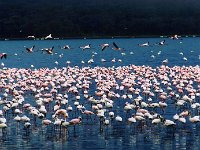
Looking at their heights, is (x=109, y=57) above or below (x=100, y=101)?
above

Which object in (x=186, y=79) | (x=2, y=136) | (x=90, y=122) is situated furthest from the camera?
(x=186, y=79)

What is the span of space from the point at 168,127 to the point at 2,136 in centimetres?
788

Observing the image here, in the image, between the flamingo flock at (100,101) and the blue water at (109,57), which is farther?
the blue water at (109,57)

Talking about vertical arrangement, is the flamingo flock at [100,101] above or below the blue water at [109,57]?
below

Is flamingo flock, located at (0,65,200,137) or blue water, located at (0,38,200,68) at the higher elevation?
blue water, located at (0,38,200,68)

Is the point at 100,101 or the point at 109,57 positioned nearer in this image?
the point at 100,101

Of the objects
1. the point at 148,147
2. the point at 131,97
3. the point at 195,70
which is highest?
the point at 195,70

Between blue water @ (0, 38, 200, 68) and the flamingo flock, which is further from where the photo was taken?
blue water @ (0, 38, 200, 68)

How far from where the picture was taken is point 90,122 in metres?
33.6

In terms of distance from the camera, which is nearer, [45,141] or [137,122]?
[45,141]

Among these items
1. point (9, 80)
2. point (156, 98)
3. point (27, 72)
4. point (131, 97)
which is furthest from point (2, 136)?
point (27, 72)

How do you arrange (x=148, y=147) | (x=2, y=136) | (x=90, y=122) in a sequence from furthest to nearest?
(x=90, y=122) < (x=2, y=136) < (x=148, y=147)

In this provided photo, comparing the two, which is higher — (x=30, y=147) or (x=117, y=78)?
(x=117, y=78)

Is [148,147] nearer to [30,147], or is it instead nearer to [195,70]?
[30,147]
